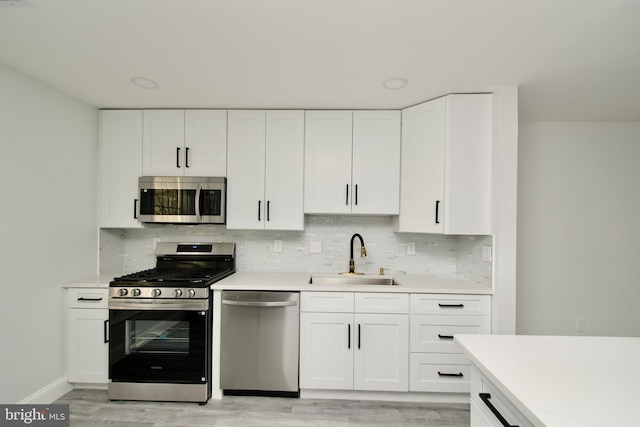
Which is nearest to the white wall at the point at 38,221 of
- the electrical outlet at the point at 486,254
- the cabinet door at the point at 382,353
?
the cabinet door at the point at 382,353

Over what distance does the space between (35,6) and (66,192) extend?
151 cm

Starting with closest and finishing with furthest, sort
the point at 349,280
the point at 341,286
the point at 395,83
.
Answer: the point at 395,83
the point at 341,286
the point at 349,280

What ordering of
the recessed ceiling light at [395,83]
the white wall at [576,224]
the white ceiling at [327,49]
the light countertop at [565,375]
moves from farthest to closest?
the white wall at [576,224]
the recessed ceiling light at [395,83]
the white ceiling at [327,49]
the light countertop at [565,375]

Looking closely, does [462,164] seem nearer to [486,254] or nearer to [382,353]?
[486,254]

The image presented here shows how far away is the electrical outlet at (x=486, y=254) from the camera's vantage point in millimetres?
2354

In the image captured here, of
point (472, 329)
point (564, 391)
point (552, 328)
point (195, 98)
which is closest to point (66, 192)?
point (195, 98)

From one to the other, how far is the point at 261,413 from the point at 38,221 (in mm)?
2219

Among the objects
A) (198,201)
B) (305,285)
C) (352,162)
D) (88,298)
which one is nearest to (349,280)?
(305,285)

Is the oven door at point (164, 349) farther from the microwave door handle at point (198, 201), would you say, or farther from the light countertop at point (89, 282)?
the microwave door handle at point (198, 201)

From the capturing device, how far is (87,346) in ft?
7.98

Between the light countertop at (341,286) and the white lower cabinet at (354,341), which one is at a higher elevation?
the light countertop at (341,286)

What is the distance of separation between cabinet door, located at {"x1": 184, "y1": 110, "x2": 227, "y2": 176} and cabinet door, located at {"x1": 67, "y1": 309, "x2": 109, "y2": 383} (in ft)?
4.72

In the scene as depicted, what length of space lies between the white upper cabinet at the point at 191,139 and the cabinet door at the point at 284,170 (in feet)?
1.48

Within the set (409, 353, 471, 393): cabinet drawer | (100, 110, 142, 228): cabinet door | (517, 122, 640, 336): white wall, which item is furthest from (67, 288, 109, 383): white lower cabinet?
(517, 122, 640, 336): white wall
